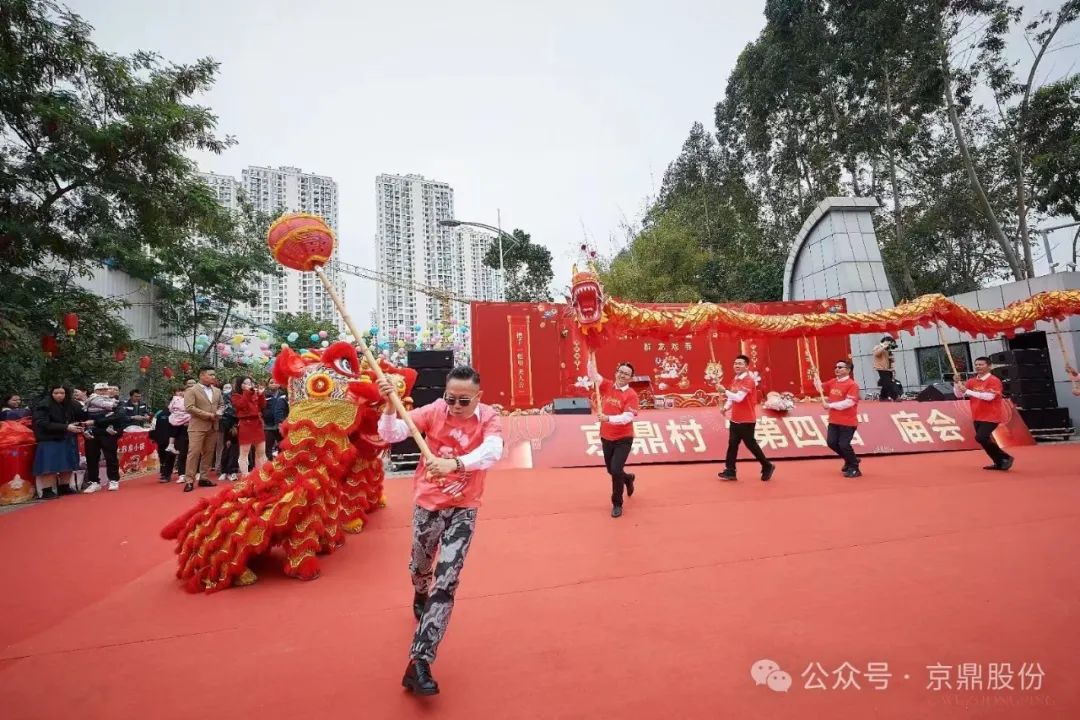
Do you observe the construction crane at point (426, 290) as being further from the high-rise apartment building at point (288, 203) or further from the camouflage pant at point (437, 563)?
the camouflage pant at point (437, 563)

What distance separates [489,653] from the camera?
7.86 feet

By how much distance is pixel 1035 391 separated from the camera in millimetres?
8961

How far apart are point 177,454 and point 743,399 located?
8146 millimetres

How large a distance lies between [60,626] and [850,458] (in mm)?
7168

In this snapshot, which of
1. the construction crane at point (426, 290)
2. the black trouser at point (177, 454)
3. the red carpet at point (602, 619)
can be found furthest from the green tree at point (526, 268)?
the red carpet at point (602, 619)

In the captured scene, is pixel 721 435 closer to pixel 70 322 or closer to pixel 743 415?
pixel 743 415

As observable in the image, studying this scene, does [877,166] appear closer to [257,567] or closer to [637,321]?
[637,321]

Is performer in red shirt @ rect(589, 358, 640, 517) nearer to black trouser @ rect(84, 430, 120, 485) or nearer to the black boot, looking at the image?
the black boot

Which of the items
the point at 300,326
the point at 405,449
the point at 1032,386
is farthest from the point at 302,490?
the point at 300,326

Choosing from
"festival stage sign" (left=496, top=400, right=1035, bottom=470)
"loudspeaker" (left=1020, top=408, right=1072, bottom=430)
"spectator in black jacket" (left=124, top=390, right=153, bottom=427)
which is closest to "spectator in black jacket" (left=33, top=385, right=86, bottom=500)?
"spectator in black jacket" (left=124, top=390, right=153, bottom=427)

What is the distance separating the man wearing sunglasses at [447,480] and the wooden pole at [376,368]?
0.05 metres

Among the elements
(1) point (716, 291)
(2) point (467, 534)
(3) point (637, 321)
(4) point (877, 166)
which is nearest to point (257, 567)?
(2) point (467, 534)

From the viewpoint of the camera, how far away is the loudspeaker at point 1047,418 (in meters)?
8.85

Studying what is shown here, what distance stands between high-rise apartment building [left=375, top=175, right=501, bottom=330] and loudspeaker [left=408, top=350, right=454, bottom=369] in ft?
80.2
